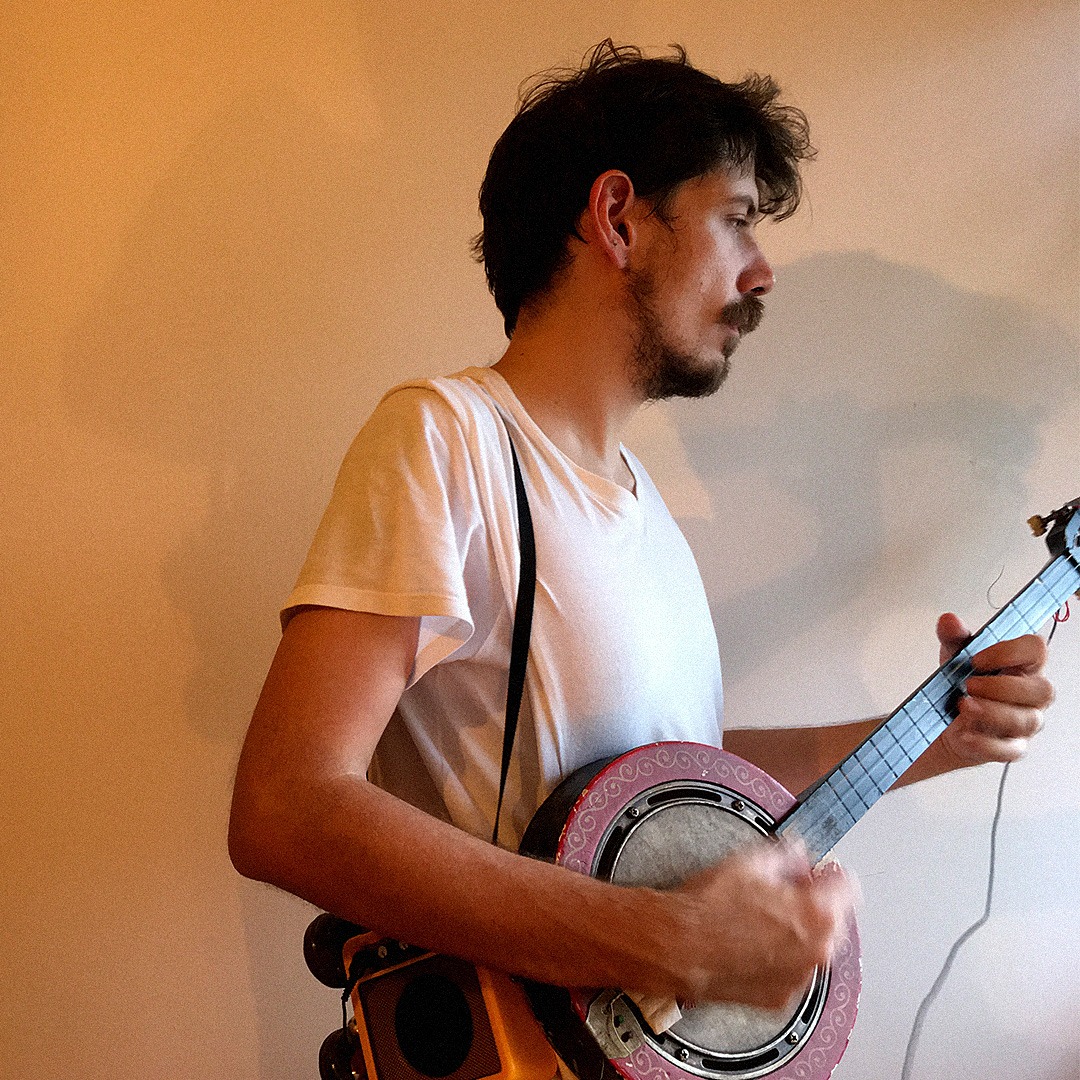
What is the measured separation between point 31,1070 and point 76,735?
1.44ft

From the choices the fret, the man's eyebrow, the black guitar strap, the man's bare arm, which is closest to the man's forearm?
the man's bare arm

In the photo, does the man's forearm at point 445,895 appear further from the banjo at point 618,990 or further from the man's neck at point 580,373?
the man's neck at point 580,373

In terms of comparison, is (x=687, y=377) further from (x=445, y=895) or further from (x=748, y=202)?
(x=445, y=895)

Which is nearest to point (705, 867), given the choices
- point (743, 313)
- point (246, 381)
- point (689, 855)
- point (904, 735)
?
point (689, 855)

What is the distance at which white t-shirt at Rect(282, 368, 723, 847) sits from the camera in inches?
37.1

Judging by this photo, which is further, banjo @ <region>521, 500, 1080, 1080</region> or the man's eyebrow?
the man's eyebrow

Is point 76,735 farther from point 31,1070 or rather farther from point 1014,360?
point 1014,360

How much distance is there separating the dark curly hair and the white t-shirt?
0.28 m

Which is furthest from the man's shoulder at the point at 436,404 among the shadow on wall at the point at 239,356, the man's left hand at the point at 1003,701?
the man's left hand at the point at 1003,701

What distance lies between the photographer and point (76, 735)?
4.61ft

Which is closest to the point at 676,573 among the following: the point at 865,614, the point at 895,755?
the point at 895,755

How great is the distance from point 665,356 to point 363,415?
51 centimetres

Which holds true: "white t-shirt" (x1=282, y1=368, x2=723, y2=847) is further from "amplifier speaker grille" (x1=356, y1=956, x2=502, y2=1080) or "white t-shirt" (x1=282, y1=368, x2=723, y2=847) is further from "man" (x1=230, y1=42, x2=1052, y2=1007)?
"amplifier speaker grille" (x1=356, y1=956, x2=502, y2=1080)

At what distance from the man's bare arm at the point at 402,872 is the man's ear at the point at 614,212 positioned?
0.62 m
